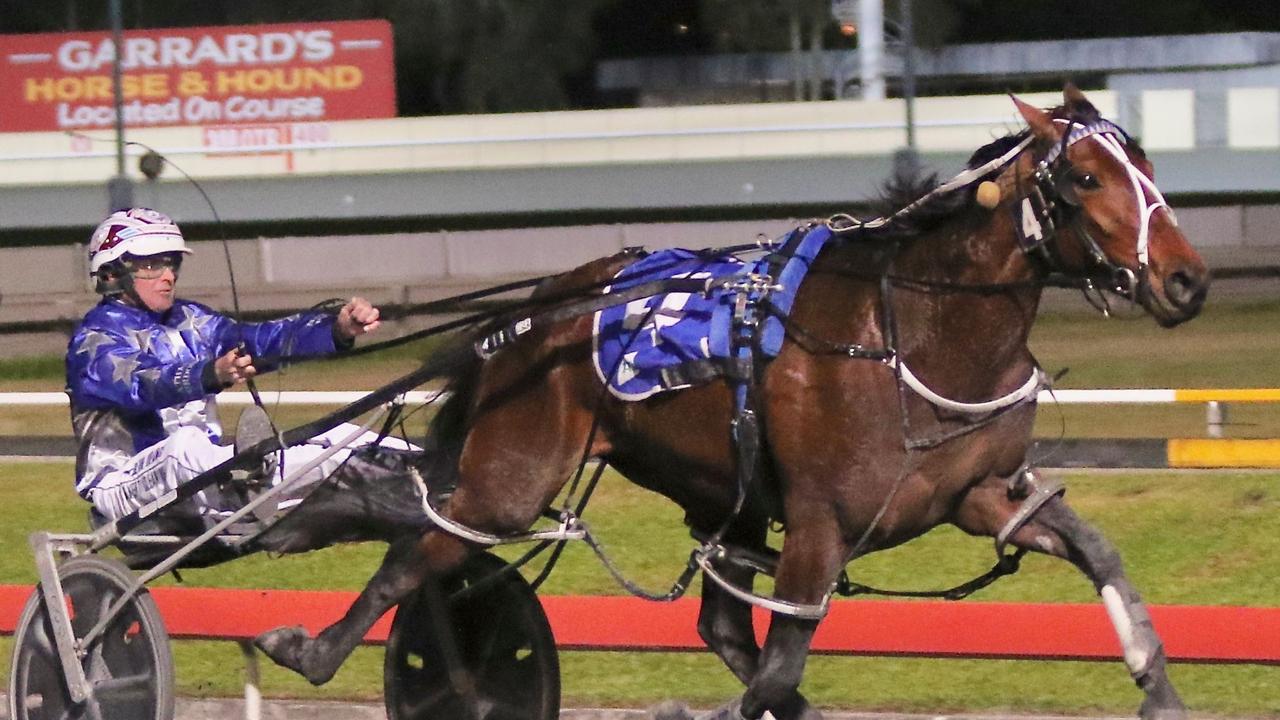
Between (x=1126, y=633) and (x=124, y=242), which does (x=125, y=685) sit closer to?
(x=124, y=242)

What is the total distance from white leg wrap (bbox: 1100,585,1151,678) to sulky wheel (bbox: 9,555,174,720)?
244cm

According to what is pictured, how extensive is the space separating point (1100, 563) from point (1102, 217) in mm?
858

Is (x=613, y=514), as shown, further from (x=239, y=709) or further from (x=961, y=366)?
(x=961, y=366)

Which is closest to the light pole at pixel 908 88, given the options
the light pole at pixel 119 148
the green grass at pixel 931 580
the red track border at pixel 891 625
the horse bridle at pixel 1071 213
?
the light pole at pixel 119 148

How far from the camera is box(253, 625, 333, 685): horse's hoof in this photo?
5.34 meters

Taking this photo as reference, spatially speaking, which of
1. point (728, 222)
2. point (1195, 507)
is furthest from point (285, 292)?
point (1195, 507)

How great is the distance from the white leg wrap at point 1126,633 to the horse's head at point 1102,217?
728 mm

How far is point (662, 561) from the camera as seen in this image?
8727 mm

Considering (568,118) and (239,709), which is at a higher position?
(568,118)

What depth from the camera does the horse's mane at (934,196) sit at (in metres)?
4.67

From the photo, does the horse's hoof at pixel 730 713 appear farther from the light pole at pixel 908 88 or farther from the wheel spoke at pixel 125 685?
the light pole at pixel 908 88

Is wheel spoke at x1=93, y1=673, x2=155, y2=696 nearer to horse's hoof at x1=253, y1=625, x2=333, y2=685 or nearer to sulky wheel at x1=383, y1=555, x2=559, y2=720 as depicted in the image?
horse's hoof at x1=253, y1=625, x2=333, y2=685

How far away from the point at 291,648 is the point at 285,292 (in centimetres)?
1718

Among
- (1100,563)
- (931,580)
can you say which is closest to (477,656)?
(1100,563)
